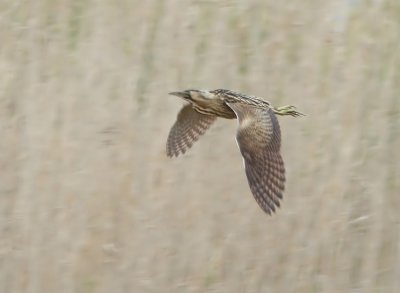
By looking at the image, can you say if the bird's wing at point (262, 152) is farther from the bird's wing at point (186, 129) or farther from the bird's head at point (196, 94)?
the bird's wing at point (186, 129)

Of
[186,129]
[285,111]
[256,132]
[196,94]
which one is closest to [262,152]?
[256,132]

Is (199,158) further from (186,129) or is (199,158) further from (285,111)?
(285,111)

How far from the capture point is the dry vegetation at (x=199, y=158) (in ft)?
16.4

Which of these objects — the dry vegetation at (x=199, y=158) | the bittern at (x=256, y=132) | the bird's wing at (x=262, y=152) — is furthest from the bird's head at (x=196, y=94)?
the dry vegetation at (x=199, y=158)

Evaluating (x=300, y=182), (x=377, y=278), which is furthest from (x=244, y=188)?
(x=377, y=278)

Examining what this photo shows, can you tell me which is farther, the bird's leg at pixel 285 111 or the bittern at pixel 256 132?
the bird's leg at pixel 285 111

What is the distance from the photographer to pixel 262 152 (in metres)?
4.56

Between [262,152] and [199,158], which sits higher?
[262,152]

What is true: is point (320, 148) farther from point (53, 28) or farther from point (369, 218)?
point (53, 28)

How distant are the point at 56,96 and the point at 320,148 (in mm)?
→ 933

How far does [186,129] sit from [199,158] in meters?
0.11

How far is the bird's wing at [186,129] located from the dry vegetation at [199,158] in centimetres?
6

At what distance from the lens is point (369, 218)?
501cm

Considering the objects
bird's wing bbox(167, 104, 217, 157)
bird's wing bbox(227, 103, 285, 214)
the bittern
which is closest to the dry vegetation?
bird's wing bbox(167, 104, 217, 157)
